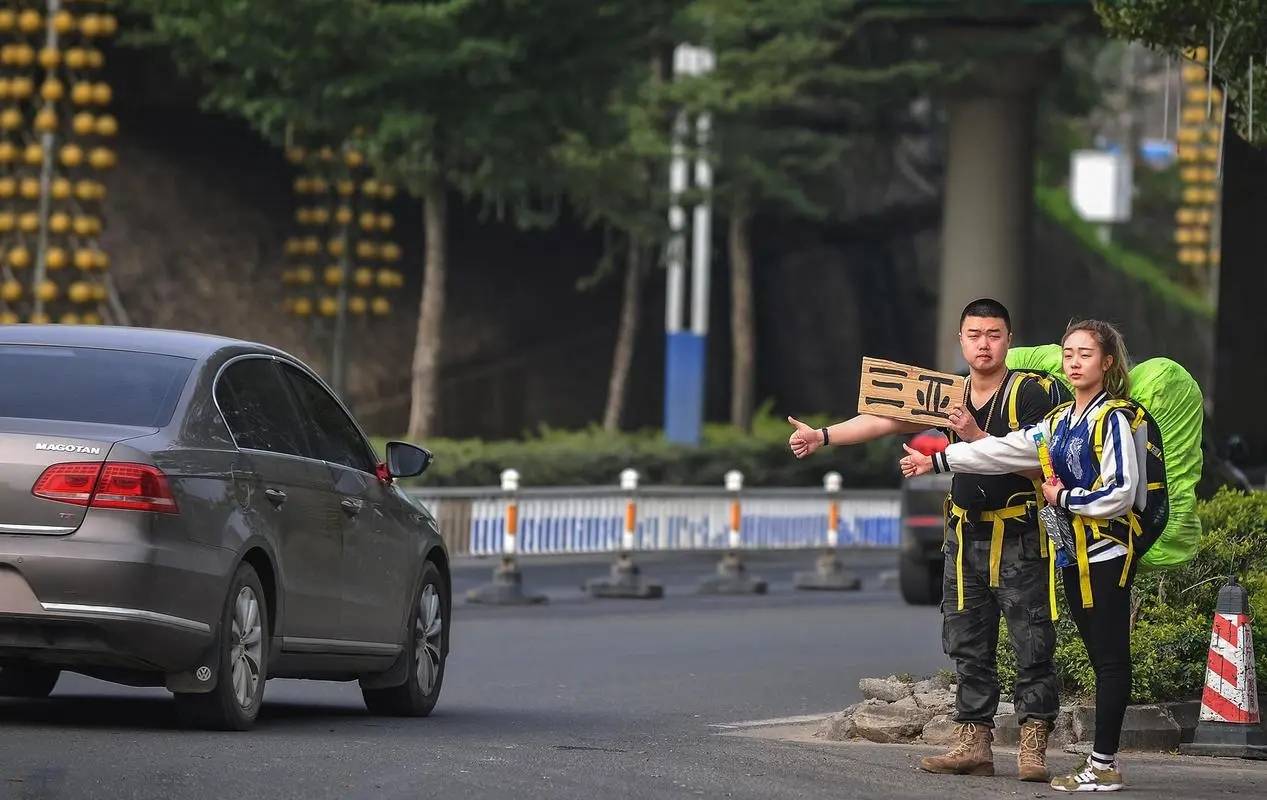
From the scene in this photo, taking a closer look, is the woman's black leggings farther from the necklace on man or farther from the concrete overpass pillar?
the concrete overpass pillar

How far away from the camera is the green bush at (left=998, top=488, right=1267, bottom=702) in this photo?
1090cm

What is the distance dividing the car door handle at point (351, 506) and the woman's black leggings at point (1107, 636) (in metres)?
3.23

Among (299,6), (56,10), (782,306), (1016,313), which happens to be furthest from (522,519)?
(782,306)

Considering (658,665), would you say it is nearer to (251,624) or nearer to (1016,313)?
(251,624)

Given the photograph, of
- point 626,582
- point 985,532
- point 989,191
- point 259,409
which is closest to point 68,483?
point 259,409

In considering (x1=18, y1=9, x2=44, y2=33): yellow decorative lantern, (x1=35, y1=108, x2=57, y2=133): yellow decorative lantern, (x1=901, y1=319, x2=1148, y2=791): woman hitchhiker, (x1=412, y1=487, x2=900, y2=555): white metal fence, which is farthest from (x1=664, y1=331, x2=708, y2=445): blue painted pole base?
(x1=901, y1=319, x2=1148, y2=791): woman hitchhiker

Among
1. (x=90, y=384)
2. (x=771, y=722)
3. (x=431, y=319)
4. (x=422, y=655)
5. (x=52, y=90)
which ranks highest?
(x=52, y=90)

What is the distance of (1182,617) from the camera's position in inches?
440

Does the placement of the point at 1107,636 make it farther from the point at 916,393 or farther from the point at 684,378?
the point at 684,378

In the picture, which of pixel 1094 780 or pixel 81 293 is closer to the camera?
pixel 1094 780

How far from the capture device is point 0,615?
9312 millimetres

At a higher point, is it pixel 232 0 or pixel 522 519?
pixel 232 0

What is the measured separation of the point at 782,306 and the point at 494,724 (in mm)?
36862

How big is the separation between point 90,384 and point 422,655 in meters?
2.53
